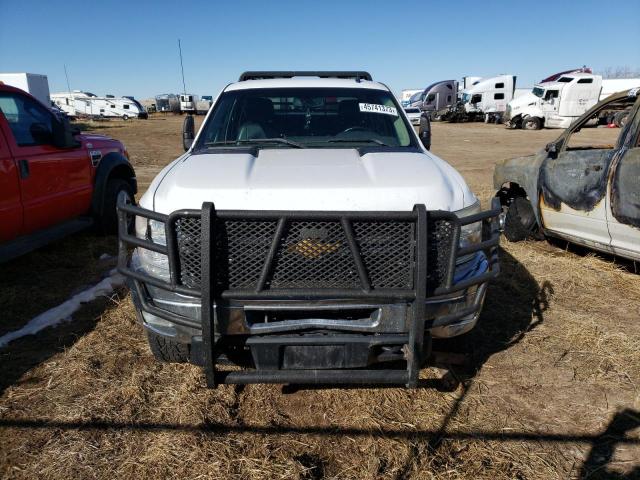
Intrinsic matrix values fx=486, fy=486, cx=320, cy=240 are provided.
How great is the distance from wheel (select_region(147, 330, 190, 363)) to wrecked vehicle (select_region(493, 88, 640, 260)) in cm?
239

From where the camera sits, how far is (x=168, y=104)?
61594 mm

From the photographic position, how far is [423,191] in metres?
2.44

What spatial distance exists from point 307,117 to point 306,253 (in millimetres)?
1832

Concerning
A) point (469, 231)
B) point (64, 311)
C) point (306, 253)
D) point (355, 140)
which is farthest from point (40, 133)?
point (469, 231)

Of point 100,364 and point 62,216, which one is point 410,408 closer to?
point 100,364

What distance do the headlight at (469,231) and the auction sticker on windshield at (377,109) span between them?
1474 millimetres

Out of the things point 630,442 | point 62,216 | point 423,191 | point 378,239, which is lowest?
point 630,442

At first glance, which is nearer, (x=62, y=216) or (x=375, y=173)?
(x=375, y=173)


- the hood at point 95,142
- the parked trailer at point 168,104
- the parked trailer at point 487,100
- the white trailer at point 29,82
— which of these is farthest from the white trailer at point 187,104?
the hood at point 95,142

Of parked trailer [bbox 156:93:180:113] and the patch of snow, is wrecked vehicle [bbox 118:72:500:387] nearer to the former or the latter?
the patch of snow

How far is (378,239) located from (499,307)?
2291mm

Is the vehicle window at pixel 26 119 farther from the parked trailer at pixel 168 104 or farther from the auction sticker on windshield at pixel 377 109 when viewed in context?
the parked trailer at pixel 168 104

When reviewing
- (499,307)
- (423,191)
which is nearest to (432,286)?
(423,191)

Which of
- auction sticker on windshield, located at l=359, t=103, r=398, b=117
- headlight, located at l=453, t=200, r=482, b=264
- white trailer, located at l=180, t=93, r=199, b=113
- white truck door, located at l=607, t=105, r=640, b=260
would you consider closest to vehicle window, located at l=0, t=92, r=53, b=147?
auction sticker on windshield, located at l=359, t=103, r=398, b=117
